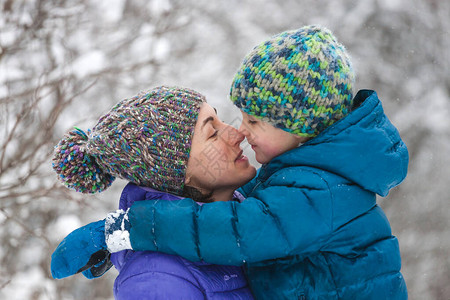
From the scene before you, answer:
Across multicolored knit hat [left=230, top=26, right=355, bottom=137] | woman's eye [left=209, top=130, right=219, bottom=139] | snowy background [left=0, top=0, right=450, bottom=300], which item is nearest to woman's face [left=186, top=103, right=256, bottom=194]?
woman's eye [left=209, top=130, right=219, bottom=139]

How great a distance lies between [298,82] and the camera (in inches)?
60.8

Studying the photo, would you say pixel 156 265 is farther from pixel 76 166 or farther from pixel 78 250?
pixel 76 166

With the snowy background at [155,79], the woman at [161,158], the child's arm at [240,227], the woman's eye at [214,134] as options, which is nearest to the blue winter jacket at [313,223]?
Result: the child's arm at [240,227]

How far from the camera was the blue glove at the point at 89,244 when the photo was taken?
1.47m

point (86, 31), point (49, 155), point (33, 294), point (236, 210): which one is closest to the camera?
point (236, 210)

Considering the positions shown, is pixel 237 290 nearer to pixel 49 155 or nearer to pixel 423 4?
pixel 49 155

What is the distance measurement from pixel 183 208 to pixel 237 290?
37 centimetres

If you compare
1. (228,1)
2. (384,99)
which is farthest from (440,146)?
(228,1)

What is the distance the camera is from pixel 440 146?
24.4ft

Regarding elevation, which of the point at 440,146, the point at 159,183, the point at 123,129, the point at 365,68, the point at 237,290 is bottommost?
the point at 440,146

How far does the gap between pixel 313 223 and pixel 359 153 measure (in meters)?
0.30

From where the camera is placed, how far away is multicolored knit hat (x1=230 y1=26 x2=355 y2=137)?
1.55 m

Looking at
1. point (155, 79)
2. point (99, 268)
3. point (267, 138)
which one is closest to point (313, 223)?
point (267, 138)

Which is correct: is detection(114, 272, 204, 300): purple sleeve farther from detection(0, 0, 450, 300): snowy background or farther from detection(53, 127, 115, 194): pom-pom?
detection(0, 0, 450, 300): snowy background
